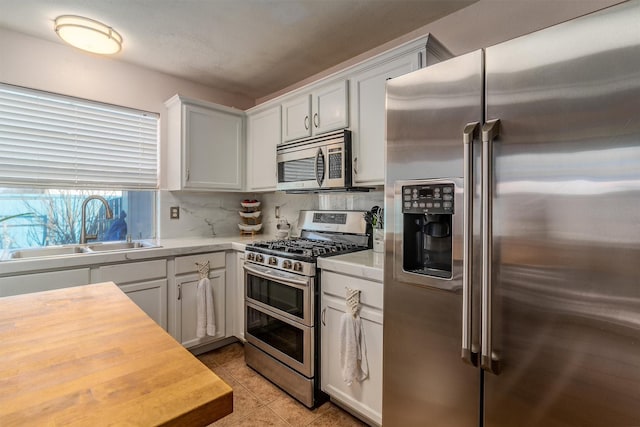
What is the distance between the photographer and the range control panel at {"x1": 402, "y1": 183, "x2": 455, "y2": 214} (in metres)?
1.17

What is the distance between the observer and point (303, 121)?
8.09ft

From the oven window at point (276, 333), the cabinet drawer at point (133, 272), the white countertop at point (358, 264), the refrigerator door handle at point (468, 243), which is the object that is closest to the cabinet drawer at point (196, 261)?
the cabinet drawer at point (133, 272)

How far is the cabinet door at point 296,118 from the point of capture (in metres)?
2.43

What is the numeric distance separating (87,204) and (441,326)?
110 inches

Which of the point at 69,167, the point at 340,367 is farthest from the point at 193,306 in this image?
the point at 69,167

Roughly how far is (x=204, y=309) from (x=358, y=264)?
1.48 meters

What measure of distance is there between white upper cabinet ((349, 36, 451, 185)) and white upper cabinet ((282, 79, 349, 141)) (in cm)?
9

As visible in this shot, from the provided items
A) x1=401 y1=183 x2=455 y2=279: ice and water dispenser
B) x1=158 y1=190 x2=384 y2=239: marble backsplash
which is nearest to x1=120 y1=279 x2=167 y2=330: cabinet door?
x1=158 y1=190 x2=384 y2=239: marble backsplash

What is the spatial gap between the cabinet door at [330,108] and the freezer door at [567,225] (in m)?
1.17

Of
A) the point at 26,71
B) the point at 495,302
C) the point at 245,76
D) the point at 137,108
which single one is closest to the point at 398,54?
the point at 495,302

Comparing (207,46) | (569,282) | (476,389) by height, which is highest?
(207,46)

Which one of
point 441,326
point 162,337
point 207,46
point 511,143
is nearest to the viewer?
point 162,337

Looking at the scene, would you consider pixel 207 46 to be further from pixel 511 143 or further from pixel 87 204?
pixel 511 143

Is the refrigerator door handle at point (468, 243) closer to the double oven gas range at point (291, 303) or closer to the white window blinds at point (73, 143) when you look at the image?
the double oven gas range at point (291, 303)
